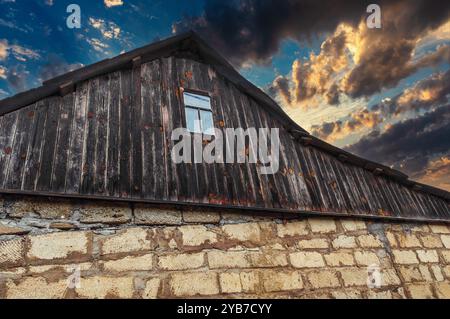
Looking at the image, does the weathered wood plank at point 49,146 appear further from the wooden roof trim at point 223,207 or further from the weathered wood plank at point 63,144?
the wooden roof trim at point 223,207

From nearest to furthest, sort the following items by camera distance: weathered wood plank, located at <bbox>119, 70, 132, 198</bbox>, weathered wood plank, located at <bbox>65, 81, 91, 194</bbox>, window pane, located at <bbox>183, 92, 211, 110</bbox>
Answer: weathered wood plank, located at <bbox>65, 81, 91, 194</bbox>
weathered wood plank, located at <bbox>119, 70, 132, 198</bbox>
window pane, located at <bbox>183, 92, 211, 110</bbox>

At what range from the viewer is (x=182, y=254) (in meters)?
3.50

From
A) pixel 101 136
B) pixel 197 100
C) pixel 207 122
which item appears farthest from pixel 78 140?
pixel 197 100

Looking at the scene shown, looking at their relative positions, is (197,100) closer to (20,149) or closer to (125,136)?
(125,136)

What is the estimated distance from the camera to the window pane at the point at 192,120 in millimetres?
4691

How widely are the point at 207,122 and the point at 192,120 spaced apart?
27cm

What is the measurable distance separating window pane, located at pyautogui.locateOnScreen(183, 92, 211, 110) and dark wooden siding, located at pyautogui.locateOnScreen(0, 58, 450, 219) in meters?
0.14

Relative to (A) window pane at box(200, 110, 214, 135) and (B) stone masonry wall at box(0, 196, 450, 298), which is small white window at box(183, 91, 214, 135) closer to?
(A) window pane at box(200, 110, 214, 135)

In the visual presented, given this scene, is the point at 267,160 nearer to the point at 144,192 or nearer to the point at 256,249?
the point at 256,249

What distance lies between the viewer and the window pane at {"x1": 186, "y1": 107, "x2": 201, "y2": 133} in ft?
15.4

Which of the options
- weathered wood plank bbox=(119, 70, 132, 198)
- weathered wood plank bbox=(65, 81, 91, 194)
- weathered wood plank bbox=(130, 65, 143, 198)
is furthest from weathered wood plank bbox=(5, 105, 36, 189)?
weathered wood plank bbox=(130, 65, 143, 198)

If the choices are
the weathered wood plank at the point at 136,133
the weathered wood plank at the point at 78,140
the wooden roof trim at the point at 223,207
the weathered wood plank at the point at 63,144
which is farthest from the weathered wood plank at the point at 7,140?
the weathered wood plank at the point at 136,133
